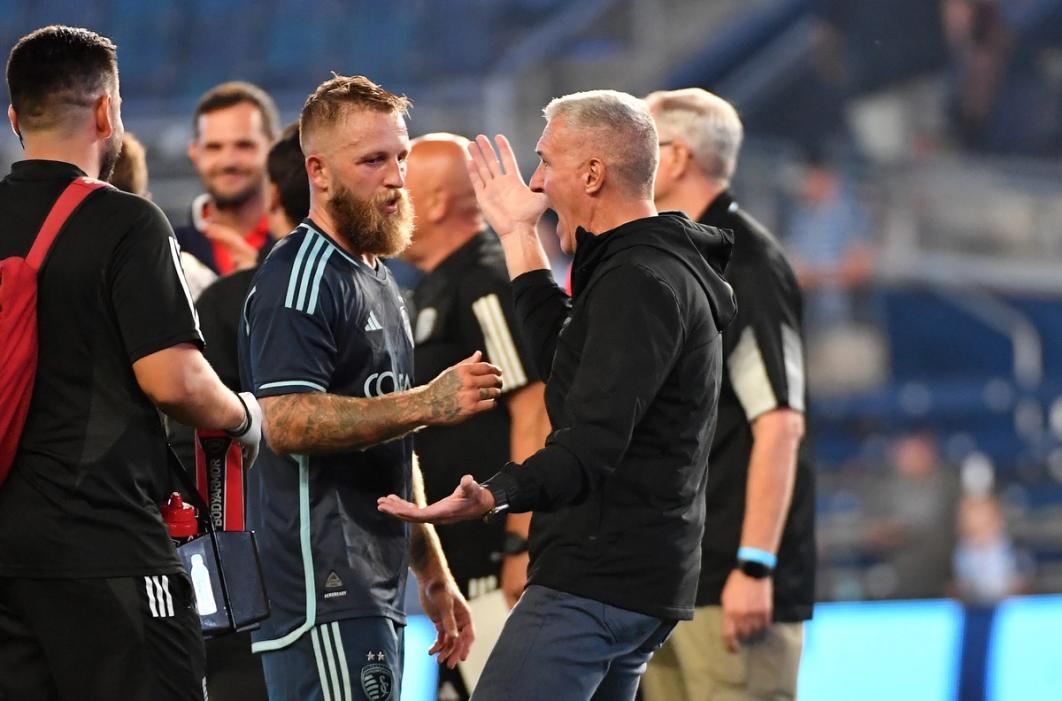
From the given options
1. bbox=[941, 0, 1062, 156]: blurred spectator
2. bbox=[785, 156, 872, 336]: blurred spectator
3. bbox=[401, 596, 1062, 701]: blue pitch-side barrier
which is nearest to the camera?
bbox=[401, 596, 1062, 701]: blue pitch-side barrier

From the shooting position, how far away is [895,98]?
13359 mm

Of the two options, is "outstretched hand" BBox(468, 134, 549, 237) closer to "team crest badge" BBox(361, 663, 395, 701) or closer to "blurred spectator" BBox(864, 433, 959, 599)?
"team crest badge" BBox(361, 663, 395, 701)

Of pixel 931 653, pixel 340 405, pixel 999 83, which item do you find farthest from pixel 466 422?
pixel 999 83

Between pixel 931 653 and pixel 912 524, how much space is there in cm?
469

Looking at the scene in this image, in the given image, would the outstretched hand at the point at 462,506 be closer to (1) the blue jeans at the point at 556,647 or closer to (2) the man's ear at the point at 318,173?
(1) the blue jeans at the point at 556,647

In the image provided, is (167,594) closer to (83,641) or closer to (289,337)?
(83,641)

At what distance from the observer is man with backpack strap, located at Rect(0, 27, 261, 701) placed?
2688 mm

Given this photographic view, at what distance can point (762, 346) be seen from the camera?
13.4 ft

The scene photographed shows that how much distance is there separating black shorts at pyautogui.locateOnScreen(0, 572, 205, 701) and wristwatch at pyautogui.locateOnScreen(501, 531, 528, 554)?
1.46 metres

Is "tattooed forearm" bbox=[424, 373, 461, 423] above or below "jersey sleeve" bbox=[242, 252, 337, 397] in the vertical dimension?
below

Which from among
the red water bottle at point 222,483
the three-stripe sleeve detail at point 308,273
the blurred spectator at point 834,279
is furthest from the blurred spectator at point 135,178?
the blurred spectator at point 834,279

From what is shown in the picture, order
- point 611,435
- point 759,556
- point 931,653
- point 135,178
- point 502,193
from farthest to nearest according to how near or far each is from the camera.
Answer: point 931,653 → point 135,178 → point 759,556 → point 502,193 → point 611,435

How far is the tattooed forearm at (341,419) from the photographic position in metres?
3.11

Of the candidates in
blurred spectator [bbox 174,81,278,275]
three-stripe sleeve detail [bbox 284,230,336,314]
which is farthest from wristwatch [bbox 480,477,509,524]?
blurred spectator [bbox 174,81,278,275]
